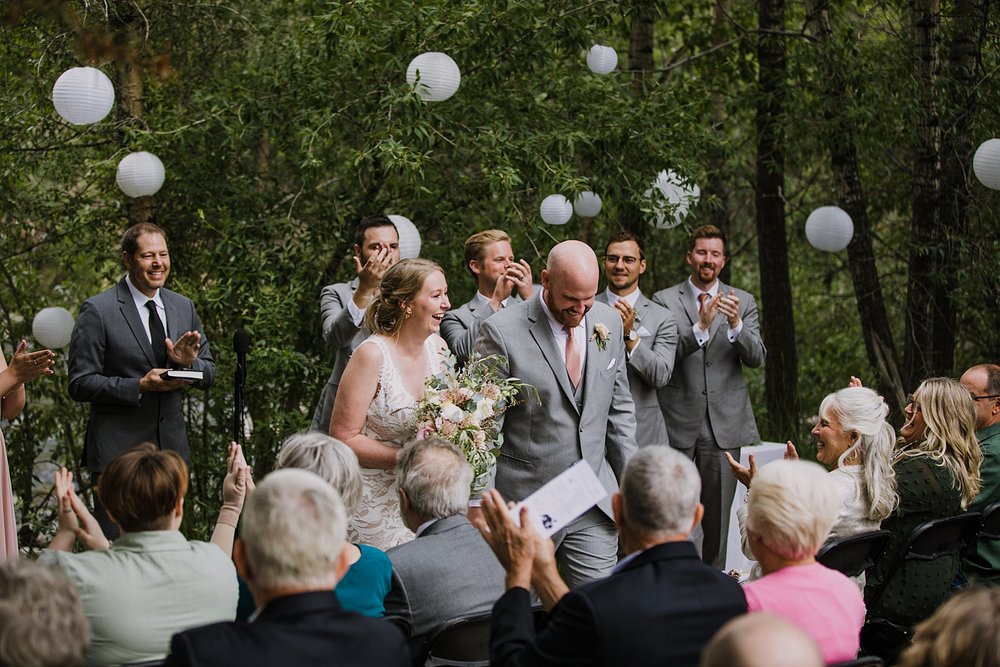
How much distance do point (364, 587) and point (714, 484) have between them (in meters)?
3.54

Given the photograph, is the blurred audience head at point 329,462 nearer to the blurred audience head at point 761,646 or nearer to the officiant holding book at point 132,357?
the blurred audience head at point 761,646

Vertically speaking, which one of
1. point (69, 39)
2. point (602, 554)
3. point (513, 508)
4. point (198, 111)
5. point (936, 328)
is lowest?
point (602, 554)

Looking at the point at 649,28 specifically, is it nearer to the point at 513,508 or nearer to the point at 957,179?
the point at 957,179

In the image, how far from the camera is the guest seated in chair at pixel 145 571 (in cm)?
283

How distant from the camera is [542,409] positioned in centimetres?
452

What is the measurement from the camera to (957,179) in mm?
8094

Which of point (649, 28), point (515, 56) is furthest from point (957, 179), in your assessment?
point (515, 56)

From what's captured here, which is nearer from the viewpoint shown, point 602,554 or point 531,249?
point 602,554

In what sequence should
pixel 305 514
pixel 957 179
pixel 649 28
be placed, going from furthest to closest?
pixel 649 28
pixel 957 179
pixel 305 514

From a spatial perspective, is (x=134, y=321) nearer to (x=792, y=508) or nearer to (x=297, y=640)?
(x=297, y=640)

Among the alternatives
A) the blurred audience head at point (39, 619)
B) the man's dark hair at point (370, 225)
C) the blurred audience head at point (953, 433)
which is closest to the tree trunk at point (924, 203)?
the blurred audience head at point (953, 433)

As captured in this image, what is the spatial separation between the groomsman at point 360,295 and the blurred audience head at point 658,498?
8.86 ft

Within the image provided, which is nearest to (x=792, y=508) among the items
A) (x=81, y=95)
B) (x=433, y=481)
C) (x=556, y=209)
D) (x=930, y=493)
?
(x=433, y=481)

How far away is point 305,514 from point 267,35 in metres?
5.61
